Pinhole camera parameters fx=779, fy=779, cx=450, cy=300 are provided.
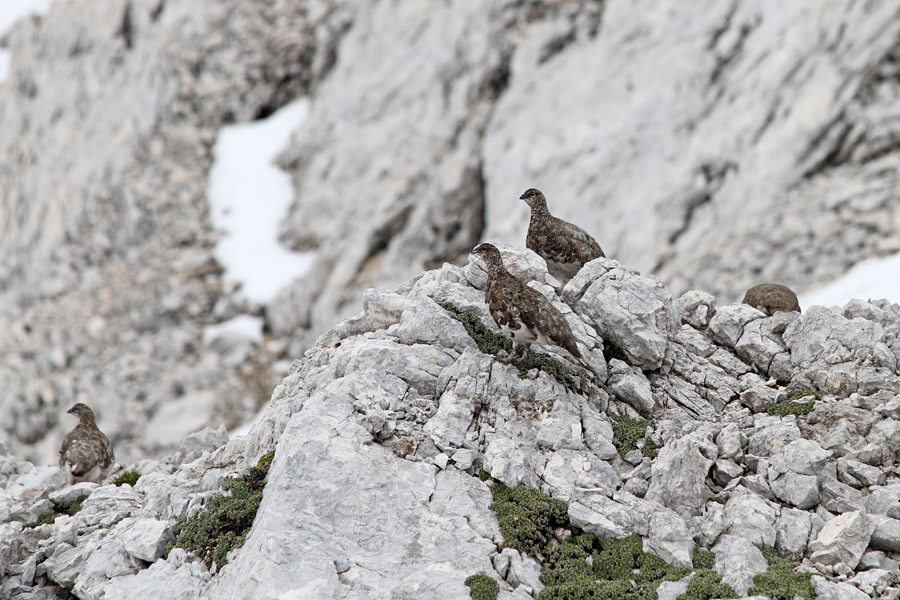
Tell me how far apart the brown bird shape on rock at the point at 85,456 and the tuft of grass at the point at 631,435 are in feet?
36.6

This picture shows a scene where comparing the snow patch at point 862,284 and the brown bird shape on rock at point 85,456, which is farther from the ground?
the snow patch at point 862,284

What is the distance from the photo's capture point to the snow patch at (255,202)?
4769 centimetres

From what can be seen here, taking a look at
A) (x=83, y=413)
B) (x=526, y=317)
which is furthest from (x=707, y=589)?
(x=83, y=413)

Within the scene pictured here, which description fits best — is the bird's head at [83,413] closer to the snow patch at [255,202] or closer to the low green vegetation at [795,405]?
the low green vegetation at [795,405]

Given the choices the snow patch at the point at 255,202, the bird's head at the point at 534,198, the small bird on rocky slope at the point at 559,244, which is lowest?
the small bird on rocky slope at the point at 559,244

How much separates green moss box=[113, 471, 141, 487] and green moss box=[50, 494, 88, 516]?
140 cm

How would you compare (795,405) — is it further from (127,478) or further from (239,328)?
(239,328)

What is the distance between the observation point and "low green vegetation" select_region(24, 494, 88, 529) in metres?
14.4

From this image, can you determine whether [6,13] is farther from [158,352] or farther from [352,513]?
[352,513]

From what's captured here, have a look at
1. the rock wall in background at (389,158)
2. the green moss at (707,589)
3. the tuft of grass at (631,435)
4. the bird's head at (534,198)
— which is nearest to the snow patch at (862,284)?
the rock wall in background at (389,158)

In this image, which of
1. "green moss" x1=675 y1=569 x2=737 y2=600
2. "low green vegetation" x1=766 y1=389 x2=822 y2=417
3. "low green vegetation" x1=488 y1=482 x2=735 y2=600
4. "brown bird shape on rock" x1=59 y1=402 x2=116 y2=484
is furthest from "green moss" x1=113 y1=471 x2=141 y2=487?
"low green vegetation" x1=766 y1=389 x2=822 y2=417

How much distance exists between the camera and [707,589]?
1021cm

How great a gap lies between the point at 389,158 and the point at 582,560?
38.4 metres

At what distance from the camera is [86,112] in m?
59.9
